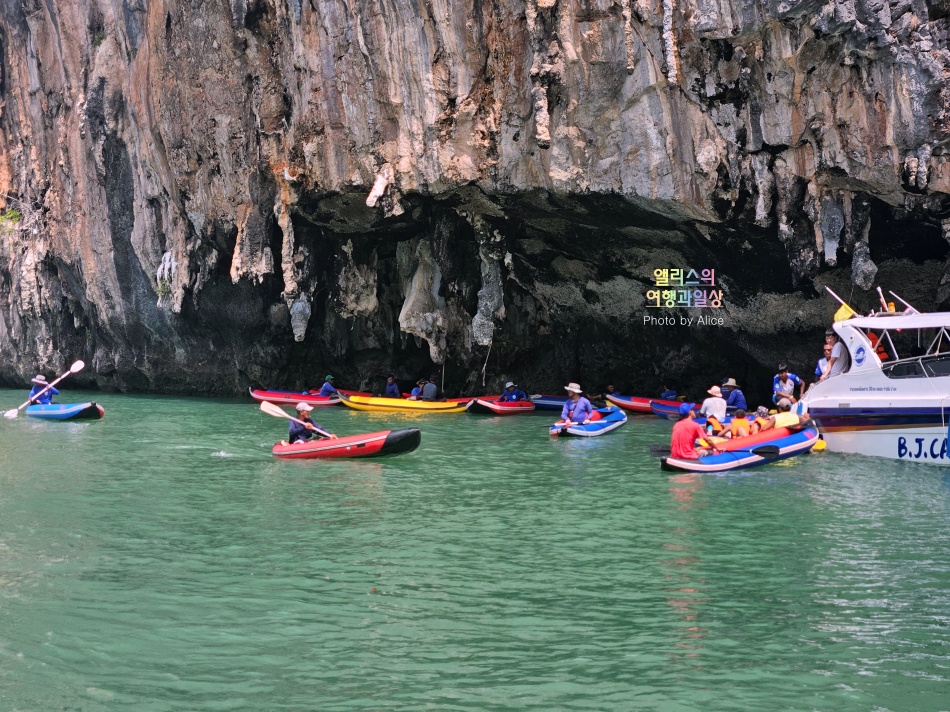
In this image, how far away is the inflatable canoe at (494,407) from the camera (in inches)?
1100

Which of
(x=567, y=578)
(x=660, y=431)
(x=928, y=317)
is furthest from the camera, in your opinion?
(x=660, y=431)

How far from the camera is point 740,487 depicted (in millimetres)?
15203

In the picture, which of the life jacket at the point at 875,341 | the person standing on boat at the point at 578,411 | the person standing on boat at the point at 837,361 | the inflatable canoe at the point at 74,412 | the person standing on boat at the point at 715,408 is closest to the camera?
the life jacket at the point at 875,341

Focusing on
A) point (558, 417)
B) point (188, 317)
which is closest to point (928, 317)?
point (558, 417)

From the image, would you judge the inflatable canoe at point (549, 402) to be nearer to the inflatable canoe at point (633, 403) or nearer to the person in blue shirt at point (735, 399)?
the inflatable canoe at point (633, 403)

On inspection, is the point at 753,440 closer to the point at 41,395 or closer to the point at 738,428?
the point at 738,428

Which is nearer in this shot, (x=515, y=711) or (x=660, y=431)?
(x=515, y=711)

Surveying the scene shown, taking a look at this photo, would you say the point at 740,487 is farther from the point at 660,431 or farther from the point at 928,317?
the point at 660,431

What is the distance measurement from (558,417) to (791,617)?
1876cm

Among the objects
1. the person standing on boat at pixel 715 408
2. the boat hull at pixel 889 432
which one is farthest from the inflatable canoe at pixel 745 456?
the person standing on boat at pixel 715 408

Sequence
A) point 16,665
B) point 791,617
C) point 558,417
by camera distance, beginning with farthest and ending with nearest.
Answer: point 558,417, point 791,617, point 16,665

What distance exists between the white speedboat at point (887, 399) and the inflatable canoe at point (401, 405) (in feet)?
38.2

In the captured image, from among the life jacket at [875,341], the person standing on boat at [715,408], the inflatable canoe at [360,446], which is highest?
the life jacket at [875,341]

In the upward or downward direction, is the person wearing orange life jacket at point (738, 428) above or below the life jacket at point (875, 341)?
below
